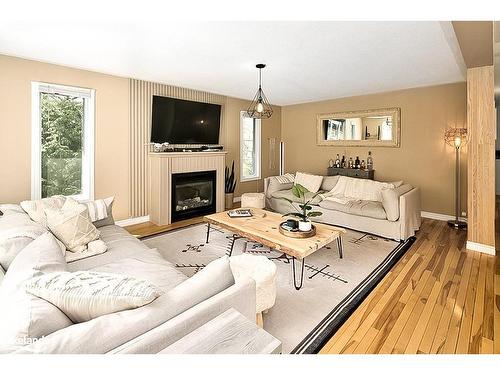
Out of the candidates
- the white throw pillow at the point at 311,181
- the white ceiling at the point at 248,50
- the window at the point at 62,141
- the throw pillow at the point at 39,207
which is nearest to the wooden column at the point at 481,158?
the white ceiling at the point at 248,50

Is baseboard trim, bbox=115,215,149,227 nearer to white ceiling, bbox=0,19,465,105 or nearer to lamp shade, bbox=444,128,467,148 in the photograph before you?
white ceiling, bbox=0,19,465,105

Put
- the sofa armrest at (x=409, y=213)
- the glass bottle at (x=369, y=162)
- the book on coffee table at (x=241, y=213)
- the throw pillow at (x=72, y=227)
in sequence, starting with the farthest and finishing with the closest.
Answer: the glass bottle at (x=369, y=162) < the sofa armrest at (x=409, y=213) < the book on coffee table at (x=241, y=213) < the throw pillow at (x=72, y=227)

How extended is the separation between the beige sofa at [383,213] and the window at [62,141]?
3.41 metres

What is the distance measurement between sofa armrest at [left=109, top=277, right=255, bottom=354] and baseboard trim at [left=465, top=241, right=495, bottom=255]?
344 centimetres

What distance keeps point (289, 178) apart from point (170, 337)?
16.0ft

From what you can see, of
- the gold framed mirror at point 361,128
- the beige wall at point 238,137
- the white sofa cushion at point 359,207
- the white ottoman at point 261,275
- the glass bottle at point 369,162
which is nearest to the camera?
the white ottoman at point 261,275

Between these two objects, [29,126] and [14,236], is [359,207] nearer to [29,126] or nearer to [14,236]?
[14,236]

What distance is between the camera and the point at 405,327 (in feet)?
6.57

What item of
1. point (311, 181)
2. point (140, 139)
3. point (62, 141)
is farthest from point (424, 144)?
point (62, 141)

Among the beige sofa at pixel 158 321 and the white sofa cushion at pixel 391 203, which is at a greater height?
the white sofa cushion at pixel 391 203

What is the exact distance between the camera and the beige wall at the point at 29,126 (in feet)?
11.2

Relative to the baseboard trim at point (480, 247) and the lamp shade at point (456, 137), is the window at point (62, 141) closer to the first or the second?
the baseboard trim at point (480, 247)

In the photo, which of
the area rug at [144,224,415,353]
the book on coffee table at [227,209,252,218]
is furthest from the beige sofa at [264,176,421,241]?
the book on coffee table at [227,209,252,218]

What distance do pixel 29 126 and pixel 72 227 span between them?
2.10 m
